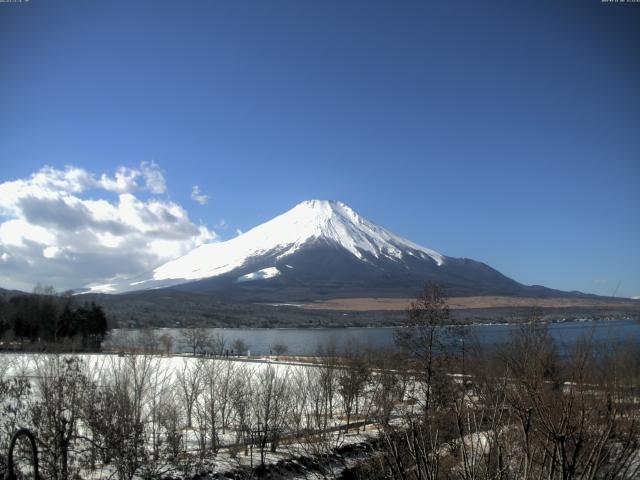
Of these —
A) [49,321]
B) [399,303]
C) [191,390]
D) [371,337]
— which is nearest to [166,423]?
[191,390]

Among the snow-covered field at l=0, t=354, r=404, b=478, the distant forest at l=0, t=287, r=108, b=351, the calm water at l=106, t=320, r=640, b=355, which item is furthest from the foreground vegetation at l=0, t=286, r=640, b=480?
the distant forest at l=0, t=287, r=108, b=351

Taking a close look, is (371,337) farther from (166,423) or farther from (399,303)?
(399,303)

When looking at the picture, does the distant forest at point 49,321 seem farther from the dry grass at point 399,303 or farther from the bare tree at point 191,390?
the dry grass at point 399,303

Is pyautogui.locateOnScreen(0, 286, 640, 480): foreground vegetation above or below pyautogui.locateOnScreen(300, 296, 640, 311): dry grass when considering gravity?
above

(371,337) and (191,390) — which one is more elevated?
(191,390)

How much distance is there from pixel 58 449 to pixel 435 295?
14520mm

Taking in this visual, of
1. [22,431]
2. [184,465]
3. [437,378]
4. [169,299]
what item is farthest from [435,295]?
[169,299]

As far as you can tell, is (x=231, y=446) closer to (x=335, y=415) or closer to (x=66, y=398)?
(x=66, y=398)

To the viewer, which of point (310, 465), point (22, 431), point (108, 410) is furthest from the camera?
point (310, 465)

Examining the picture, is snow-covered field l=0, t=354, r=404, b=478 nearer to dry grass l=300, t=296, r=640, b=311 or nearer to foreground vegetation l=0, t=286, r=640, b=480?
foreground vegetation l=0, t=286, r=640, b=480

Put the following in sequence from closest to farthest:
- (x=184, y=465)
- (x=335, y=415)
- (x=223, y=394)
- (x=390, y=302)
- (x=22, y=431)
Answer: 1. (x=22, y=431)
2. (x=184, y=465)
3. (x=223, y=394)
4. (x=335, y=415)
5. (x=390, y=302)

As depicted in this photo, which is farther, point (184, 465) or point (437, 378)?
point (437, 378)

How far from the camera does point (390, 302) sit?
17700cm

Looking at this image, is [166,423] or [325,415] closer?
[325,415]
